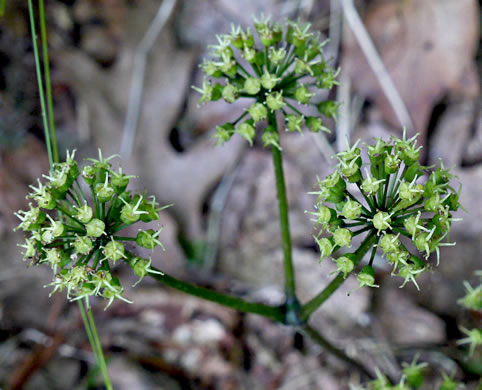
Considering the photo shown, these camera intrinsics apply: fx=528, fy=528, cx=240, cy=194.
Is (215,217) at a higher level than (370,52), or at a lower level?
lower

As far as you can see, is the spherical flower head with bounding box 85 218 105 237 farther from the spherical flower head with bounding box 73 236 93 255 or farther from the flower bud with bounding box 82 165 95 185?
the flower bud with bounding box 82 165 95 185

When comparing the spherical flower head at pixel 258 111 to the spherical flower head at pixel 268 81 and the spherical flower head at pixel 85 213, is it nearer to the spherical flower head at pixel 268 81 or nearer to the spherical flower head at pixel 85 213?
the spherical flower head at pixel 268 81

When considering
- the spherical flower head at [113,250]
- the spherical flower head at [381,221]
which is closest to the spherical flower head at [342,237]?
the spherical flower head at [381,221]

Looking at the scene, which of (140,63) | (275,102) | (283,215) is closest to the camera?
(275,102)

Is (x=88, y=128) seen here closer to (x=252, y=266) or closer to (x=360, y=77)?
(x=252, y=266)

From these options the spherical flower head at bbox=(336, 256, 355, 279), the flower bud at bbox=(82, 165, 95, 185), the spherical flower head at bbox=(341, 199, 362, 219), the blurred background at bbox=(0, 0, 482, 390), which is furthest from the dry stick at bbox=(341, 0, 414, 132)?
the flower bud at bbox=(82, 165, 95, 185)

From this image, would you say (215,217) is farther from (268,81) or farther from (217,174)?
(268,81)

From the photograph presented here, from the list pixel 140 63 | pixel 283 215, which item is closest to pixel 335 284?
pixel 283 215
